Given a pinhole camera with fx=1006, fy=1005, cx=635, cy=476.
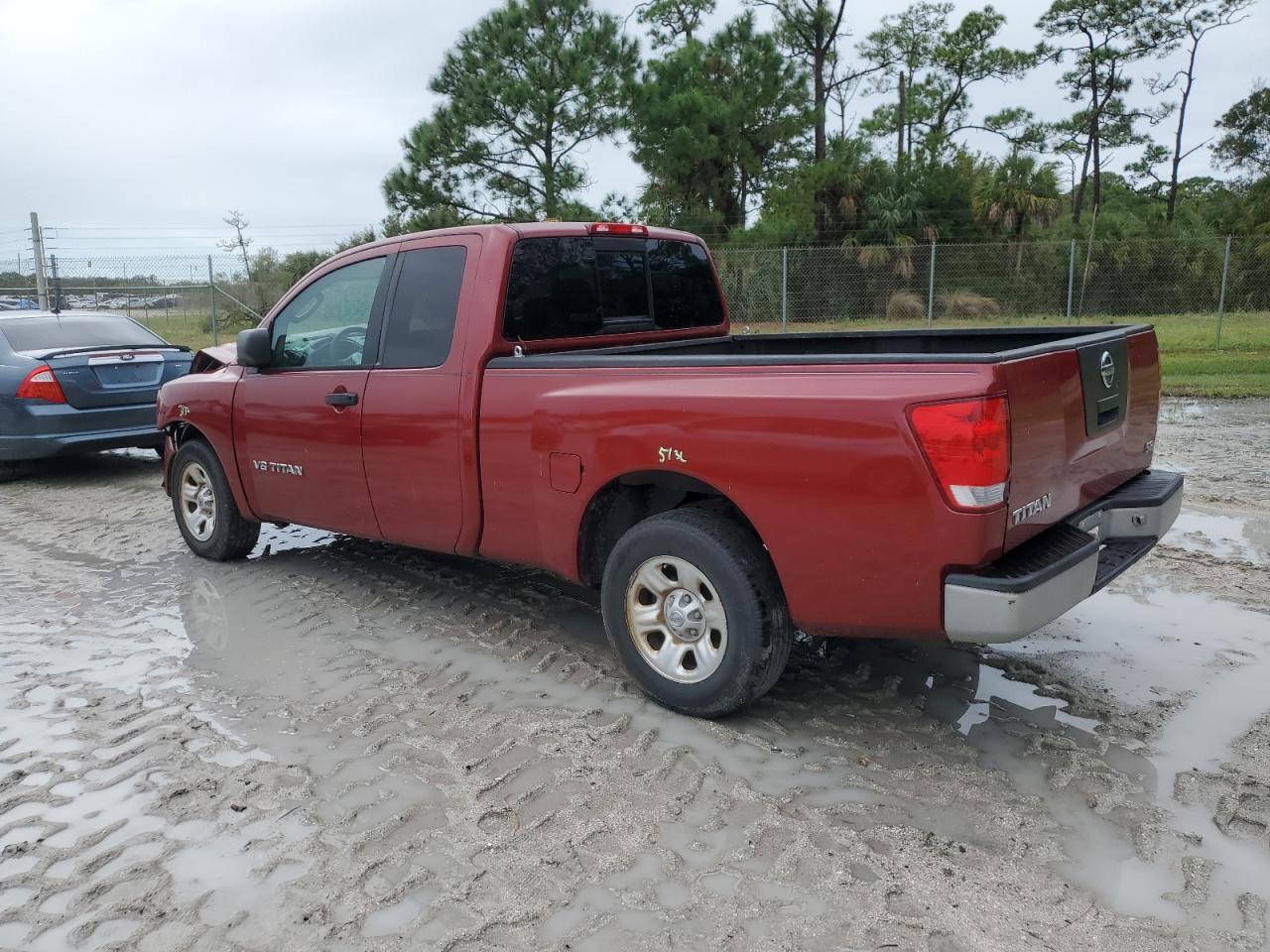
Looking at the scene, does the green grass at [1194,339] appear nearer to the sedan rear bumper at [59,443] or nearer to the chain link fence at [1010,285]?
the chain link fence at [1010,285]

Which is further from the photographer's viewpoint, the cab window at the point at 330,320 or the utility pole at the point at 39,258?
the utility pole at the point at 39,258

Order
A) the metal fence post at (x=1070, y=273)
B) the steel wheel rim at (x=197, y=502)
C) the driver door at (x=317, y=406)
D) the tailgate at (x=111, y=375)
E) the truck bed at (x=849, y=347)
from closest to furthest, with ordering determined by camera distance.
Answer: the truck bed at (x=849, y=347) < the driver door at (x=317, y=406) < the steel wheel rim at (x=197, y=502) < the tailgate at (x=111, y=375) < the metal fence post at (x=1070, y=273)

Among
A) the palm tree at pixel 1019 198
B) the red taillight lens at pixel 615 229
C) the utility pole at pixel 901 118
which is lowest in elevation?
the red taillight lens at pixel 615 229

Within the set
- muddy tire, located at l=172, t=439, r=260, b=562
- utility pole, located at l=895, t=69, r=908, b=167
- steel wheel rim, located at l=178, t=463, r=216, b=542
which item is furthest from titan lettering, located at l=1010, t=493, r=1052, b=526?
utility pole, located at l=895, t=69, r=908, b=167

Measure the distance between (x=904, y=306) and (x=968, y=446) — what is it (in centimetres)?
1986

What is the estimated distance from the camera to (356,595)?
5504 millimetres

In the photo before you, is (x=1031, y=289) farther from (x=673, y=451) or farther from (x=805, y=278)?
(x=673, y=451)

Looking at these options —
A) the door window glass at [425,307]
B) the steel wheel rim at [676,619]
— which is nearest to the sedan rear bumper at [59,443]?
the door window glass at [425,307]

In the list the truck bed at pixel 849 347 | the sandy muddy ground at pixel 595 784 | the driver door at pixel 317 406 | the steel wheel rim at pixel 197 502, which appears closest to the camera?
the sandy muddy ground at pixel 595 784

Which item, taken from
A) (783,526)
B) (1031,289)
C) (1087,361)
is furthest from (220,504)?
(1031,289)

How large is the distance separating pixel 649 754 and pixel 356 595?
252 cm

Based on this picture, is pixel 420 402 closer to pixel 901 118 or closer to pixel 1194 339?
pixel 1194 339

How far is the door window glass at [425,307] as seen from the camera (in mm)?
4641

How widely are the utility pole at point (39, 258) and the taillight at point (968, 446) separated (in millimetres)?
20539
